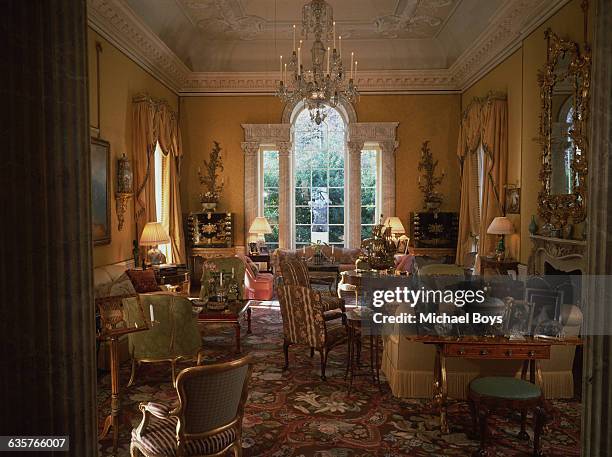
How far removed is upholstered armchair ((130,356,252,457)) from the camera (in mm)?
2861

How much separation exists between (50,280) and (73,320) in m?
0.18

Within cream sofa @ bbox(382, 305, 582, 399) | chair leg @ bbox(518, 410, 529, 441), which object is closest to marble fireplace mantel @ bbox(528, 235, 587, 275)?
cream sofa @ bbox(382, 305, 582, 399)

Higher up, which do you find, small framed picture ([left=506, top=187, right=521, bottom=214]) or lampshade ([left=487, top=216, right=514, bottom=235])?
small framed picture ([left=506, top=187, right=521, bottom=214])

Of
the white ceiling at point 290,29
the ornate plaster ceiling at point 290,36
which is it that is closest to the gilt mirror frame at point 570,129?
the ornate plaster ceiling at point 290,36

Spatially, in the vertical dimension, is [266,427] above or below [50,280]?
below

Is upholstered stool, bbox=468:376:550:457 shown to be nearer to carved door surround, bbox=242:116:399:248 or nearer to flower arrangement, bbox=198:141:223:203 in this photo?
carved door surround, bbox=242:116:399:248

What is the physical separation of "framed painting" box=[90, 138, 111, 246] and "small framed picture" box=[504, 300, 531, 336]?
5015mm

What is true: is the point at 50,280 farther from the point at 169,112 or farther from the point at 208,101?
the point at 208,101

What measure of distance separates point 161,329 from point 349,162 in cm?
728

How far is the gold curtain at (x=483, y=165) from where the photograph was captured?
8461mm

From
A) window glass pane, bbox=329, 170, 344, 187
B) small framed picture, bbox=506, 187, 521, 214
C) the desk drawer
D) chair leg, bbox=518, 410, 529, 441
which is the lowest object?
chair leg, bbox=518, 410, 529, 441

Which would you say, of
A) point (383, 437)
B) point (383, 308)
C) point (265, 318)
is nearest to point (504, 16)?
point (383, 308)

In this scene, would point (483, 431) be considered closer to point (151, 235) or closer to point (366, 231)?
point (151, 235)

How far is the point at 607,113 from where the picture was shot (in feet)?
7.41
